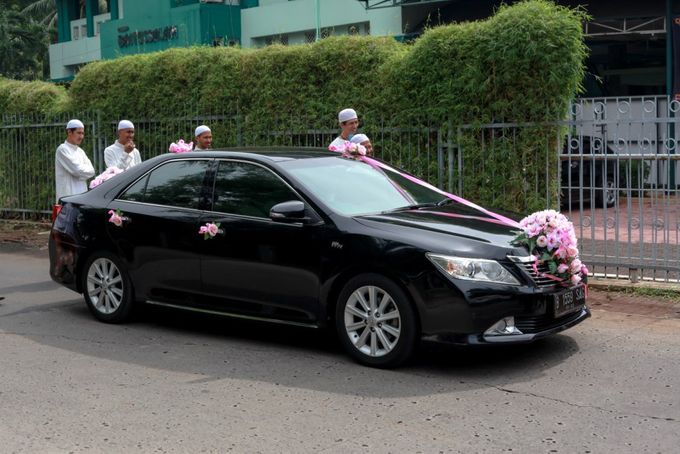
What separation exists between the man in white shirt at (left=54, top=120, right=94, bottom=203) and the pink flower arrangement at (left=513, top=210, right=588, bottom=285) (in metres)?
6.12

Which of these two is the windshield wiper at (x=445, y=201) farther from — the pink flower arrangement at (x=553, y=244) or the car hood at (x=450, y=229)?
the pink flower arrangement at (x=553, y=244)

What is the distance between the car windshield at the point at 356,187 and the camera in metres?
6.85

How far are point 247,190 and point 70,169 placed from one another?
4301mm

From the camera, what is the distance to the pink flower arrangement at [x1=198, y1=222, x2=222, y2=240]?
23.4ft

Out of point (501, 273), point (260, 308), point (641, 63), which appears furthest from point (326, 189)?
point (641, 63)

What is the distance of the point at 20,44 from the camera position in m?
48.4

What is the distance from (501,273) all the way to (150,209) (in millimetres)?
3174

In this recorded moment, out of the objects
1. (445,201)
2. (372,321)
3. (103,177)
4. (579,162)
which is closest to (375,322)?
(372,321)

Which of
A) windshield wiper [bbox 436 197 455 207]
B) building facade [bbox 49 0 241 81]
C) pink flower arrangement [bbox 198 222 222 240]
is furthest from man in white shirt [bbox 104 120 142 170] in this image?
building facade [bbox 49 0 241 81]

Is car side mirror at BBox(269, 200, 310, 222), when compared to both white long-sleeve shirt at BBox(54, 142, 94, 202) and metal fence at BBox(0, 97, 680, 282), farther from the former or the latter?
white long-sleeve shirt at BBox(54, 142, 94, 202)

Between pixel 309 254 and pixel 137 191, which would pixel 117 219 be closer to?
pixel 137 191

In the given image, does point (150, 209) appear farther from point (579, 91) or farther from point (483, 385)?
point (579, 91)

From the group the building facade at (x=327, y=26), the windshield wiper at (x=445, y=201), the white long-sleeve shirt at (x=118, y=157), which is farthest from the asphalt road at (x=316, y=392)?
the building facade at (x=327, y=26)

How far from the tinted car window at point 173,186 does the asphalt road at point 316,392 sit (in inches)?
44.0
